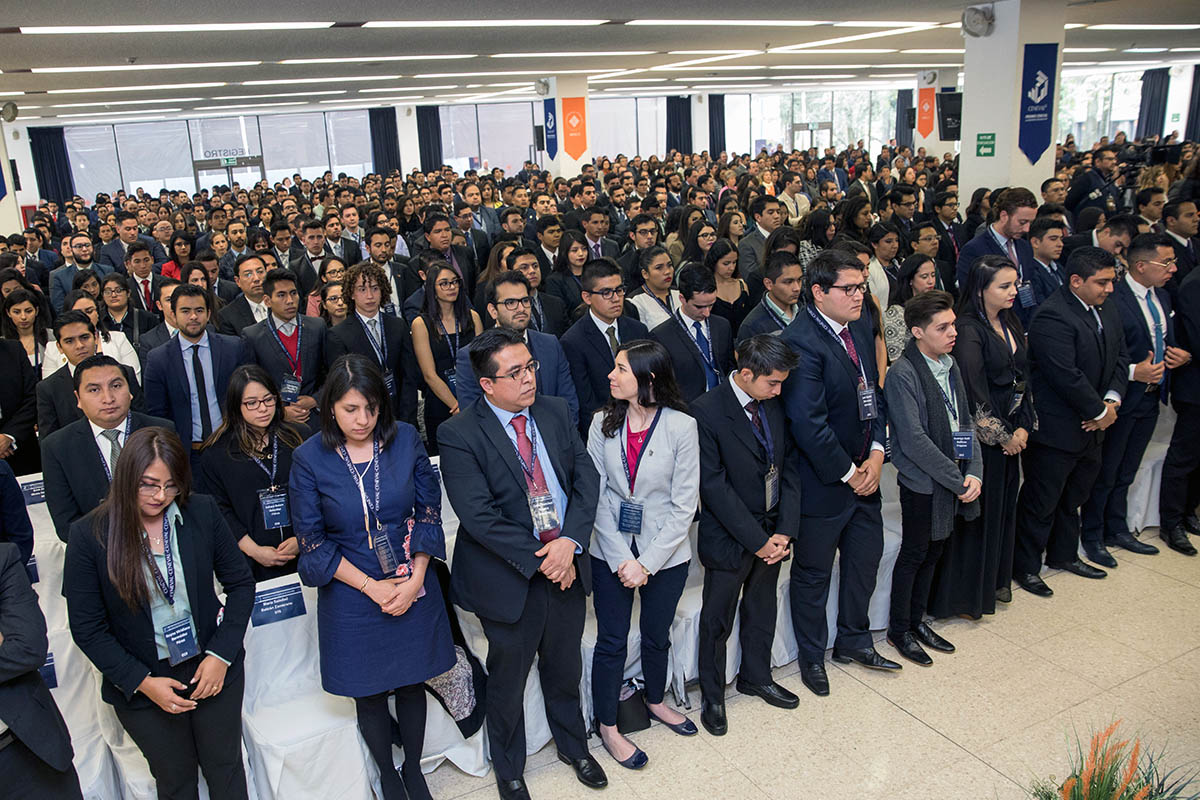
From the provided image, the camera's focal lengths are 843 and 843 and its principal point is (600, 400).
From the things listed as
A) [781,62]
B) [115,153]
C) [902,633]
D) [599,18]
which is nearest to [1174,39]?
[781,62]

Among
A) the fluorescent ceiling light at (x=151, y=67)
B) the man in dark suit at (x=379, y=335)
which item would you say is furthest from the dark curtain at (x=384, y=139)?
the man in dark suit at (x=379, y=335)

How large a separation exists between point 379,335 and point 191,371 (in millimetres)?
1013

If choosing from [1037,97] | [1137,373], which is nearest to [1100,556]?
[1137,373]

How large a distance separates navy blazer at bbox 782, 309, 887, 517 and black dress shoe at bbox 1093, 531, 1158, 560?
2.11 metres

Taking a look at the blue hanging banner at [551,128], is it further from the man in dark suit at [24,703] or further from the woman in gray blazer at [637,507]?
the man in dark suit at [24,703]

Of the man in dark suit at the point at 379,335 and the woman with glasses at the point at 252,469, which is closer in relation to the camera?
the woman with glasses at the point at 252,469

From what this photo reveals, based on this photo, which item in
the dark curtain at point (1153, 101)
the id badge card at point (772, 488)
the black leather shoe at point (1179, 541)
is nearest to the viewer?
the id badge card at point (772, 488)

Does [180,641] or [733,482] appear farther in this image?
[733,482]

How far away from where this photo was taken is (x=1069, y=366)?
12.8 ft

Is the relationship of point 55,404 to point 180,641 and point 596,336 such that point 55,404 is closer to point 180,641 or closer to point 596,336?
point 180,641

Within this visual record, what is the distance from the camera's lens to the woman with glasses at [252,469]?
302 cm

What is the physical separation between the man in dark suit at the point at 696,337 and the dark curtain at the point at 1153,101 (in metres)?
30.2

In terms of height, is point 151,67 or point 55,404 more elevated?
point 151,67

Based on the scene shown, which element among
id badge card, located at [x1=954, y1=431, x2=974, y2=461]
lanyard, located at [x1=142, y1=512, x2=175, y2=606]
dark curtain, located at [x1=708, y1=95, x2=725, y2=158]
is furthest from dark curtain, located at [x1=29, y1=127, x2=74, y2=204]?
id badge card, located at [x1=954, y1=431, x2=974, y2=461]
